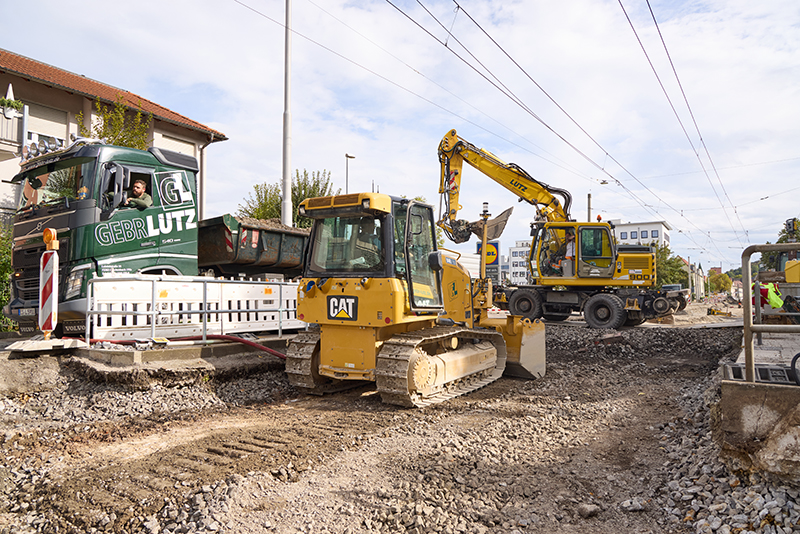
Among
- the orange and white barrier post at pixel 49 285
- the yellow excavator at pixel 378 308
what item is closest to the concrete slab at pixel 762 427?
the yellow excavator at pixel 378 308

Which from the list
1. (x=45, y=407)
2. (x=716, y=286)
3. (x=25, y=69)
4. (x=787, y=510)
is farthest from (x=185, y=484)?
(x=716, y=286)

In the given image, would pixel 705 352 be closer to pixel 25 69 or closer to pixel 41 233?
pixel 41 233

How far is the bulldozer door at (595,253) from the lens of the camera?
1515 cm

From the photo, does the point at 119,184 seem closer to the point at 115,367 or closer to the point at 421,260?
the point at 115,367

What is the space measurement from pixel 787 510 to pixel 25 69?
812 inches

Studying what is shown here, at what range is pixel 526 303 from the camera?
1638 cm

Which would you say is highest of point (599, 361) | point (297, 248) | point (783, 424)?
point (297, 248)

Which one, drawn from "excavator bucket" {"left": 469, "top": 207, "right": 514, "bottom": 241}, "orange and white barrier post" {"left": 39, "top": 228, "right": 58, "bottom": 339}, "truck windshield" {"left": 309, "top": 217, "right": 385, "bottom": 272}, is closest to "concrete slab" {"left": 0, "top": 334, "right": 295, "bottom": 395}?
"orange and white barrier post" {"left": 39, "top": 228, "right": 58, "bottom": 339}

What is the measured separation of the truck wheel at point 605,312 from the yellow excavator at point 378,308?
324 inches

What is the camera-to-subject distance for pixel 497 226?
32.5ft

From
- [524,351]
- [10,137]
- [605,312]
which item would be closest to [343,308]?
[524,351]

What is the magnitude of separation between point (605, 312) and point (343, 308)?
10.5 m

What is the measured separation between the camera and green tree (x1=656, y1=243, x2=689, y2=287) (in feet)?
146

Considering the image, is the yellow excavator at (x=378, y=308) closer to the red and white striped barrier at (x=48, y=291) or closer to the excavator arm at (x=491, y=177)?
the red and white striped barrier at (x=48, y=291)
